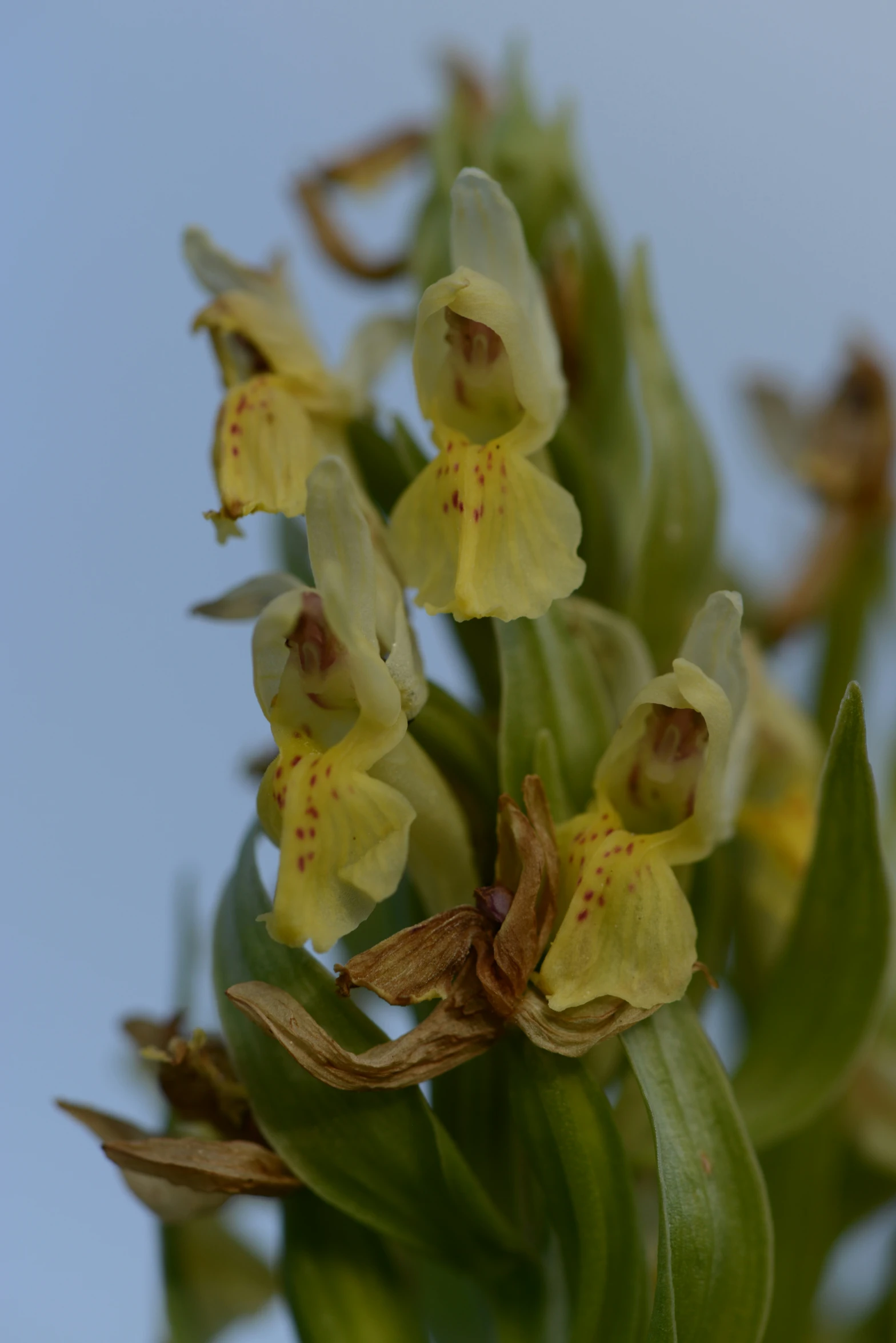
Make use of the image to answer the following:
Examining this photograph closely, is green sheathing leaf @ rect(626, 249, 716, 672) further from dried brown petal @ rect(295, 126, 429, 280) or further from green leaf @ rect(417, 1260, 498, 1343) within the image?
green leaf @ rect(417, 1260, 498, 1343)

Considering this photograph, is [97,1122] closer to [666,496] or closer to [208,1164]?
[208,1164]

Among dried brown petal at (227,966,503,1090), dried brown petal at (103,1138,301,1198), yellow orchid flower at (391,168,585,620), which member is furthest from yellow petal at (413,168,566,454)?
dried brown petal at (103,1138,301,1198)

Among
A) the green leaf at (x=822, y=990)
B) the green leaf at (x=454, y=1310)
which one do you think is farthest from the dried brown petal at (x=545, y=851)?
the green leaf at (x=454, y=1310)

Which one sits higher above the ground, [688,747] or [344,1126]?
[688,747]

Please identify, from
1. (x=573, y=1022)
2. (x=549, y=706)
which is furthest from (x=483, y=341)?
(x=573, y=1022)

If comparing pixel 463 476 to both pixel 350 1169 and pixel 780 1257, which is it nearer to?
pixel 350 1169
